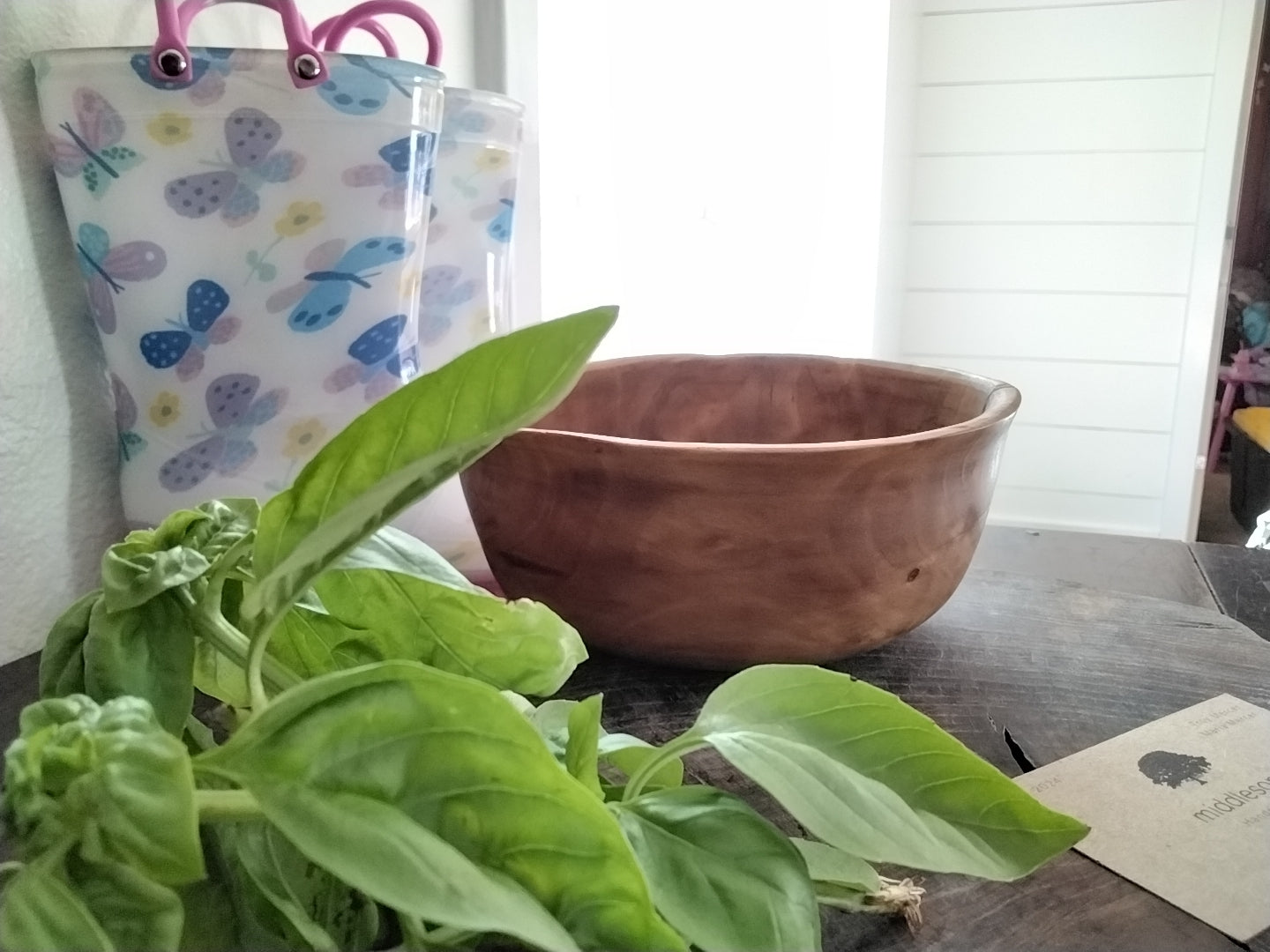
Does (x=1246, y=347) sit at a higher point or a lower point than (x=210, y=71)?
lower

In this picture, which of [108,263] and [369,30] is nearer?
[108,263]

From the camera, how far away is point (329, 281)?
499 millimetres

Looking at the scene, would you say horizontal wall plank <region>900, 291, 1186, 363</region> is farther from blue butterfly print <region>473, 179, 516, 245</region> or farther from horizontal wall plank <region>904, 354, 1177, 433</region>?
blue butterfly print <region>473, 179, 516, 245</region>

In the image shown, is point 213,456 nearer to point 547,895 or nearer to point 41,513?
point 41,513

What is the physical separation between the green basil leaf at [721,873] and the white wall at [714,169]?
2.56ft

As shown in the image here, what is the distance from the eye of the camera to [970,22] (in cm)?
201

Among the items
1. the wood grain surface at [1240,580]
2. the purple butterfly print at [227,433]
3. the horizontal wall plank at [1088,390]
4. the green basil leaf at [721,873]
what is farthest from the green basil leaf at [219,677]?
the horizontal wall plank at [1088,390]

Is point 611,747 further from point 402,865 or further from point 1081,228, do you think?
point 1081,228

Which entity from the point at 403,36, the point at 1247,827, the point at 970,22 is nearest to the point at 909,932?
the point at 1247,827

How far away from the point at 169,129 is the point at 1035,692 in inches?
18.1

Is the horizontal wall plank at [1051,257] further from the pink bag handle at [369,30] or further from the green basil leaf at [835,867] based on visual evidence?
the green basil leaf at [835,867]

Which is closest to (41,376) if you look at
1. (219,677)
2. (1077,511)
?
(219,677)

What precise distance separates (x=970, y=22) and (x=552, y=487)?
76.1 inches

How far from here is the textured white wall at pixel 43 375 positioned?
0.43 m
